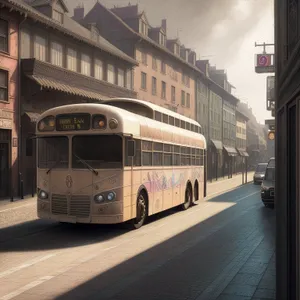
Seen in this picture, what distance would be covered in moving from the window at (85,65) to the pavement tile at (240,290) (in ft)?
78.9

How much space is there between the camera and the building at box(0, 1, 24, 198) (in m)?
21.9

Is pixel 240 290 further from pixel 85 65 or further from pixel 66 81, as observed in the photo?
pixel 85 65

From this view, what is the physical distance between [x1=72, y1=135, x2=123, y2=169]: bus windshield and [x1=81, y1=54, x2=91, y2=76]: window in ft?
61.2

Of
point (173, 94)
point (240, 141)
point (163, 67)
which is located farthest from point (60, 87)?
point (240, 141)

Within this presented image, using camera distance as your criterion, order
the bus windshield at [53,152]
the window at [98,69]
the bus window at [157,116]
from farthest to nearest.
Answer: the window at [98,69] < the bus window at [157,116] < the bus windshield at [53,152]

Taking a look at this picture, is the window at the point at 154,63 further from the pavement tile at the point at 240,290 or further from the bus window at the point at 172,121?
the pavement tile at the point at 240,290

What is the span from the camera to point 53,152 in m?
11.4

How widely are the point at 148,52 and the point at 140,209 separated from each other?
2964 cm

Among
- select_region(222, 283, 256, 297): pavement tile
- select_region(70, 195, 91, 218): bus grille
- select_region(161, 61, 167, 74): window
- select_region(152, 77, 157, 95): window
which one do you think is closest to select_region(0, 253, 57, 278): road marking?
select_region(70, 195, 91, 218): bus grille

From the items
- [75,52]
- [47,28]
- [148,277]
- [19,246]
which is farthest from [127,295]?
[75,52]

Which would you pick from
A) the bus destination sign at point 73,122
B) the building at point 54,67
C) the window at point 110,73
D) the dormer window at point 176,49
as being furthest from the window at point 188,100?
the bus destination sign at point 73,122

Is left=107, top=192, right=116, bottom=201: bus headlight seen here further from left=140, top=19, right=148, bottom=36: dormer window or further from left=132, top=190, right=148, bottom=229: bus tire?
left=140, top=19, right=148, bottom=36: dormer window

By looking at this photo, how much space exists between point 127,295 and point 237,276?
1.88 meters

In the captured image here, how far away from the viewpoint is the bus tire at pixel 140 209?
12203 mm
